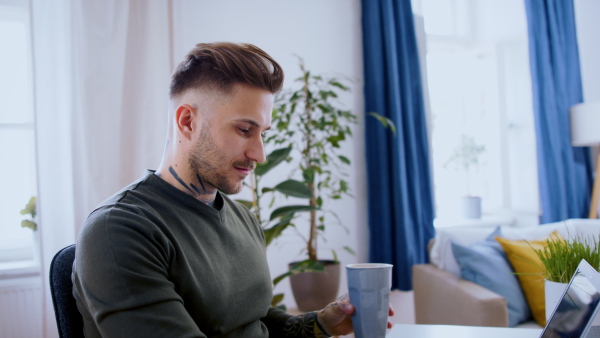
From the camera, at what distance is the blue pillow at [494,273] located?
6.91 feet

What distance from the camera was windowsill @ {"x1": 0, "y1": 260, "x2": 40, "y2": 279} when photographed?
82.8 inches

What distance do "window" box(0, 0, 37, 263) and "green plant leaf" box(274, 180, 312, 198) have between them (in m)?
1.20

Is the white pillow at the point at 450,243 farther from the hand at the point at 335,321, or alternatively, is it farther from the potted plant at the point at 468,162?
the hand at the point at 335,321

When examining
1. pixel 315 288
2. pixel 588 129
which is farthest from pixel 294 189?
pixel 588 129

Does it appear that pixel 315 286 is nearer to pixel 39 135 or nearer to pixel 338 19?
pixel 39 135

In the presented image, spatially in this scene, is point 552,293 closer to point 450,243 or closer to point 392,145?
point 450,243

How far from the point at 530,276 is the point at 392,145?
1088 millimetres

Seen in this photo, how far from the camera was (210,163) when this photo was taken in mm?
1072

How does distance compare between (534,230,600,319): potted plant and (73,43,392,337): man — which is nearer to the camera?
(73,43,392,337): man

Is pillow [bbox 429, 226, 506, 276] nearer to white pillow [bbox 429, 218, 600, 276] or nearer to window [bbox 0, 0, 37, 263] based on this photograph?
white pillow [bbox 429, 218, 600, 276]

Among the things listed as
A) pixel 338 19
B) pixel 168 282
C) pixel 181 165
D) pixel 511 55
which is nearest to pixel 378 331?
pixel 168 282

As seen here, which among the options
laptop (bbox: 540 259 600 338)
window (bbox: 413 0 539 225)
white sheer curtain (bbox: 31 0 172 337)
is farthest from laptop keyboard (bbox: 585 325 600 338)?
window (bbox: 413 0 539 225)

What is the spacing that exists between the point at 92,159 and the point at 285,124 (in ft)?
2.90

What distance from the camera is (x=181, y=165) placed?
3.55 ft
